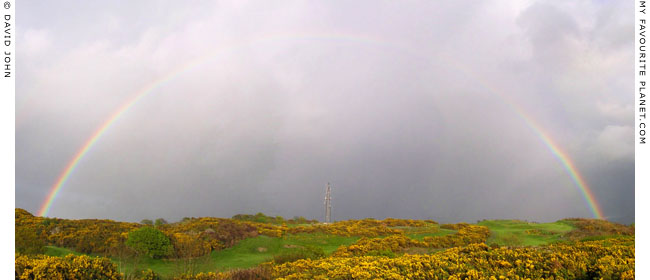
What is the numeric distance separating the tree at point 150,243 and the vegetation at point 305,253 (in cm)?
6

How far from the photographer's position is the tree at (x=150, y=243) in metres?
22.3

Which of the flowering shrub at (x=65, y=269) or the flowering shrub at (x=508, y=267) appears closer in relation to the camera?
the flowering shrub at (x=508, y=267)

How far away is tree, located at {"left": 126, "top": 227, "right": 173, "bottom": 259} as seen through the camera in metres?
22.3

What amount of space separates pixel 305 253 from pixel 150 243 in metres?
11.0

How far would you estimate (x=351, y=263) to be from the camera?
36.6 feet

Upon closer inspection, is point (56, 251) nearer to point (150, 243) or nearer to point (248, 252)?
point (150, 243)

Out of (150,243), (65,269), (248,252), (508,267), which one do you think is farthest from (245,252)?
(508,267)

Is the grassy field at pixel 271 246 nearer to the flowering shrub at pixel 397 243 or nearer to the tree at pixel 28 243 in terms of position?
the tree at pixel 28 243

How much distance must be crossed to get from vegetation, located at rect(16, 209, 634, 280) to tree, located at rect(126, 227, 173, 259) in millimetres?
61

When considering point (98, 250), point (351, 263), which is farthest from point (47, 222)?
point (351, 263)

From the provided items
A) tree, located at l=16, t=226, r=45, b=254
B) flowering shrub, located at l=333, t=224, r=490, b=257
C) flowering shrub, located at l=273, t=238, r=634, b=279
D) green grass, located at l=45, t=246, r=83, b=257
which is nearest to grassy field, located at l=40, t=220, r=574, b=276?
green grass, located at l=45, t=246, r=83, b=257

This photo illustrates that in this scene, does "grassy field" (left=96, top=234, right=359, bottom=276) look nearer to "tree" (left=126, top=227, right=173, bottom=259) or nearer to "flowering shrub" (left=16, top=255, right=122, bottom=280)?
"tree" (left=126, top=227, right=173, bottom=259)

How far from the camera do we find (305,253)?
65.0 ft

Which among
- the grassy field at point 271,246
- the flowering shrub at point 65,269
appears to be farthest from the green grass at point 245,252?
the flowering shrub at point 65,269
